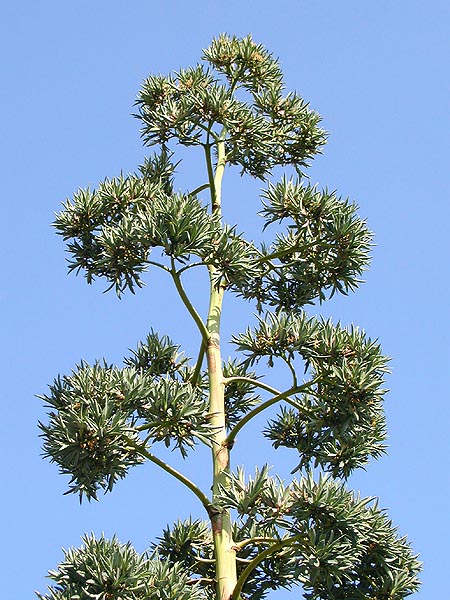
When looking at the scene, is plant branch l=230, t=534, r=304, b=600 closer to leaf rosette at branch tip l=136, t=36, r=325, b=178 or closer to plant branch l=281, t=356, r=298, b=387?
plant branch l=281, t=356, r=298, b=387

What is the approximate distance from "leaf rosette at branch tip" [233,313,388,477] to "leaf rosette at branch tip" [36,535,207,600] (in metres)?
1.60

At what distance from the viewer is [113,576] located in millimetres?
6070

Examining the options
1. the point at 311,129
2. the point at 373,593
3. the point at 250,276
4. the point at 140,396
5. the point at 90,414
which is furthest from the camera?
the point at 311,129

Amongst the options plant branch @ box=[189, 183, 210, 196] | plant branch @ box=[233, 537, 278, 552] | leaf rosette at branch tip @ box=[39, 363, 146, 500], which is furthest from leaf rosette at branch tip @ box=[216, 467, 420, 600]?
plant branch @ box=[189, 183, 210, 196]

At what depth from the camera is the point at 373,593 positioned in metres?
7.18

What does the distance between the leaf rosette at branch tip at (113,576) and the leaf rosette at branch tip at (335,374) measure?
1605 mm

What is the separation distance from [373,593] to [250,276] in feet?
8.36

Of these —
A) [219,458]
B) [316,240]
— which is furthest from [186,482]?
[316,240]

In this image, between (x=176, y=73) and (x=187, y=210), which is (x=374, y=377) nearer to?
(x=187, y=210)

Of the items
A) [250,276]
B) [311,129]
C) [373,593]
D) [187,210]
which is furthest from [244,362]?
[311,129]

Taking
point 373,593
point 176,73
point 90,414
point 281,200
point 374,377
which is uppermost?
point 176,73

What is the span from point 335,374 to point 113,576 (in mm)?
2195

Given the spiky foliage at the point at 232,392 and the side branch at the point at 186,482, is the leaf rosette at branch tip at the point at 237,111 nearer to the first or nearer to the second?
the spiky foliage at the point at 232,392

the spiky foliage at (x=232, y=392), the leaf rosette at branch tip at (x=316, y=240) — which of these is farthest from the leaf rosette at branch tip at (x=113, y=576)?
the leaf rosette at branch tip at (x=316, y=240)
